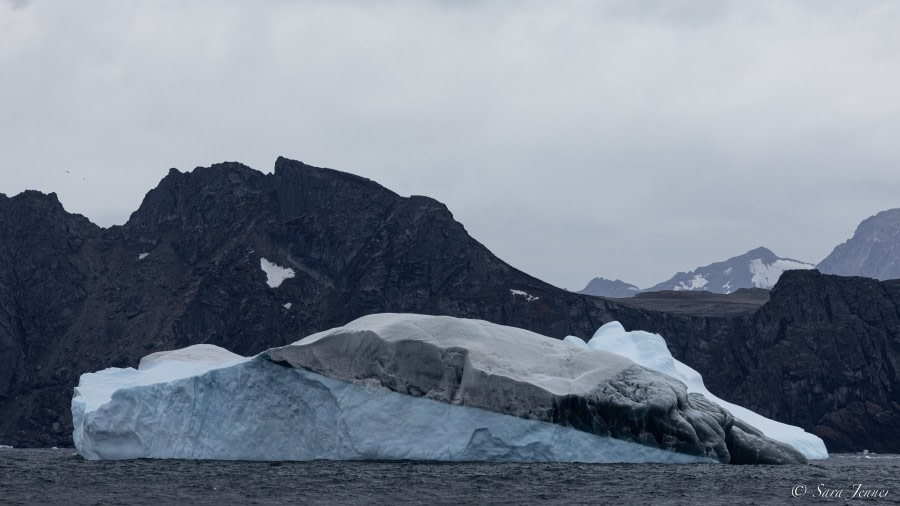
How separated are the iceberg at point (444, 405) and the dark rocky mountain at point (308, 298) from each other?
48.8 metres

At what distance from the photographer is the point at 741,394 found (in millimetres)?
87938

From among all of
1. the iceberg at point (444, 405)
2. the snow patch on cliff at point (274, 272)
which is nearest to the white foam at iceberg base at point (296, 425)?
the iceberg at point (444, 405)

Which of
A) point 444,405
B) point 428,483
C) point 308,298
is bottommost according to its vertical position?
point 428,483

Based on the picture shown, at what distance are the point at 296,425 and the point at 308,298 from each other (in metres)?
66.2

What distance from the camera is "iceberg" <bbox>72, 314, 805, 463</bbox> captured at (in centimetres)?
3341

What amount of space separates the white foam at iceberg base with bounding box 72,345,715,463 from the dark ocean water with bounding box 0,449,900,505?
587mm

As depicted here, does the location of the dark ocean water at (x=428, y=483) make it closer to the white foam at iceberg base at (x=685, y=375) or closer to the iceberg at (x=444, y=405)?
the iceberg at (x=444, y=405)

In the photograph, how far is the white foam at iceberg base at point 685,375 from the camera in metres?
41.9

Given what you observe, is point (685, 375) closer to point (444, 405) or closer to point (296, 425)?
point (444, 405)

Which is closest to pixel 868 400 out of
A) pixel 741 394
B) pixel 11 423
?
pixel 741 394

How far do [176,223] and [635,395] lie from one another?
80.7 meters

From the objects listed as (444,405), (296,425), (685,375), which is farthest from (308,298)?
(444,405)

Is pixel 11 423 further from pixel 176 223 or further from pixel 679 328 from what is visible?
pixel 679 328

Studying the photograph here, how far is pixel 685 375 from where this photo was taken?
4500 cm
